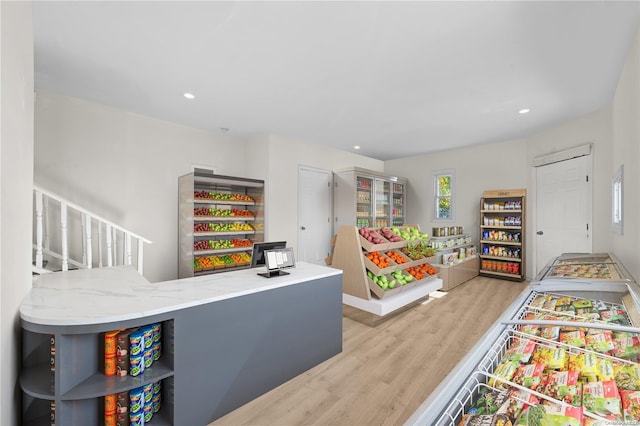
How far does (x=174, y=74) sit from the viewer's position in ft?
9.91

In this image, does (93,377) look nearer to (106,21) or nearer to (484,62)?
(106,21)

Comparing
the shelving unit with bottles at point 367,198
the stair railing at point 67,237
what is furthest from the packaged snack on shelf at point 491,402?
the shelving unit with bottles at point 367,198

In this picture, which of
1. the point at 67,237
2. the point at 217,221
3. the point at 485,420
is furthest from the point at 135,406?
the point at 217,221

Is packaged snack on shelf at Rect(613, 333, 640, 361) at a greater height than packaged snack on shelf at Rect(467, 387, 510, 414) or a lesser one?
greater

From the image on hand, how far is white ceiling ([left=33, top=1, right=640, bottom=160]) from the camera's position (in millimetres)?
2100

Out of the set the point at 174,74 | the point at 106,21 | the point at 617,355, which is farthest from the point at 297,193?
the point at 617,355

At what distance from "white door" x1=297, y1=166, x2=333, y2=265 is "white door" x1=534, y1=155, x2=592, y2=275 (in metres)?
4.08

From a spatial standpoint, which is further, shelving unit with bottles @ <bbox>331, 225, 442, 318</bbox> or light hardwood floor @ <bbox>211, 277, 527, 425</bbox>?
shelving unit with bottles @ <bbox>331, 225, 442, 318</bbox>

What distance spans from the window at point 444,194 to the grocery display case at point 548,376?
5401 mm

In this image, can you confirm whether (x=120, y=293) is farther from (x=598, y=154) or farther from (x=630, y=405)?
(x=598, y=154)

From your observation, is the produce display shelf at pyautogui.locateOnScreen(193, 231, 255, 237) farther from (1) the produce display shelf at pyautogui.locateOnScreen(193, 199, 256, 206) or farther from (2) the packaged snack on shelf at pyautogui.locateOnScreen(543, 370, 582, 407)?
(2) the packaged snack on shelf at pyautogui.locateOnScreen(543, 370, 582, 407)

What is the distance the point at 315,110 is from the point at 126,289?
3.25m

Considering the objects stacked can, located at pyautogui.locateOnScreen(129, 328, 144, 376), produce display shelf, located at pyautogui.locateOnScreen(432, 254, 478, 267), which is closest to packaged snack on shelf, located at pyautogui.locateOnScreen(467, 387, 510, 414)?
stacked can, located at pyautogui.locateOnScreen(129, 328, 144, 376)

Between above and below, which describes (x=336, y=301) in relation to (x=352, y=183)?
below
